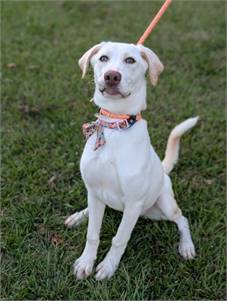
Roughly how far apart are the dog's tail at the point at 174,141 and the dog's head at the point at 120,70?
76 centimetres

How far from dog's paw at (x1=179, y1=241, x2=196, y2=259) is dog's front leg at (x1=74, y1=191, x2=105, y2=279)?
0.55m

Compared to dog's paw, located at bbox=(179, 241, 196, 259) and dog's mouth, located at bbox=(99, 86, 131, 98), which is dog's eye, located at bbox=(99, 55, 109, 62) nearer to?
dog's mouth, located at bbox=(99, 86, 131, 98)

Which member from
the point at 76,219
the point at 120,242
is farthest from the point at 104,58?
the point at 76,219

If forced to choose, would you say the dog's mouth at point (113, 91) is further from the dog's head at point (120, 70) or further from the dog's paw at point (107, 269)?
the dog's paw at point (107, 269)

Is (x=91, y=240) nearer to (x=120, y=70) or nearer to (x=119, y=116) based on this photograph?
(x=119, y=116)

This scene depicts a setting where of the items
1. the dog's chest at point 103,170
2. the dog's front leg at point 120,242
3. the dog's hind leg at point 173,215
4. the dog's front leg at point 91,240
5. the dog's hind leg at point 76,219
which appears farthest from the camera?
the dog's hind leg at point 76,219

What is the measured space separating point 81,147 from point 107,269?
125 cm

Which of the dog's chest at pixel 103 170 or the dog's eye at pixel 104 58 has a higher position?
the dog's eye at pixel 104 58

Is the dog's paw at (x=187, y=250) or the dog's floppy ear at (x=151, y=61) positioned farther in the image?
the dog's paw at (x=187, y=250)

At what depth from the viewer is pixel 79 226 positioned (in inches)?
119

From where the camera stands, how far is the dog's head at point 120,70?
2.22 m

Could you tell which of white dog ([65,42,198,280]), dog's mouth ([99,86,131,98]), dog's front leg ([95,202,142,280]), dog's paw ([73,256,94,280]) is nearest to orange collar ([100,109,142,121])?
white dog ([65,42,198,280])

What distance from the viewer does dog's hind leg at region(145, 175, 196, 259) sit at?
9.38 feet

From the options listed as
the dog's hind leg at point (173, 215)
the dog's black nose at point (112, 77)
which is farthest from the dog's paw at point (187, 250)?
the dog's black nose at point (112, 77)
